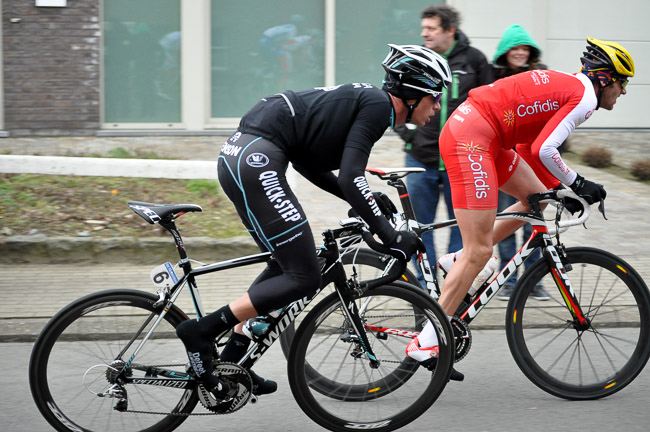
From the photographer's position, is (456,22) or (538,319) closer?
(538,319)

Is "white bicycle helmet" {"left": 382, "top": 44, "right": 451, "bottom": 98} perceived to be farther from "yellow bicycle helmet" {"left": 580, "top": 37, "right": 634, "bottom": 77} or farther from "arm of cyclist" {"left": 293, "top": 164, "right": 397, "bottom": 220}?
"yellow bicycle helmet" {"left": 580, "top": 37, "right": 634, "bottom": 77}

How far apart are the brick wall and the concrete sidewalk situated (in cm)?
45

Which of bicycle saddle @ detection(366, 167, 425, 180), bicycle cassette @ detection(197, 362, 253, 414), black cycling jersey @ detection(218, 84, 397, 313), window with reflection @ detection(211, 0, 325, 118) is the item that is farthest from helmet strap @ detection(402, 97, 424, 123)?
window with reflection @ detection(211, 0, 325, 118)

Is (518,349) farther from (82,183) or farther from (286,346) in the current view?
(82,183)

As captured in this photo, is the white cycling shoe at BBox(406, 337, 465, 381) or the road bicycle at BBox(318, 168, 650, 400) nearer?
the white cycling shoe at BBox(406, 337, 465, 381)

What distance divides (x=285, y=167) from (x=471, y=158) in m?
1.20

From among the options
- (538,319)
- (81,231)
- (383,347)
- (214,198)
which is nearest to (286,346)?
(383,347)

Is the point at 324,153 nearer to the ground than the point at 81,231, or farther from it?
farther from it

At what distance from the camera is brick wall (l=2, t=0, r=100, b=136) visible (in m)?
11.7

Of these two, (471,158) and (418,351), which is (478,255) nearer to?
(471,158)

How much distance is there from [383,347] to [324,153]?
103 centimetres

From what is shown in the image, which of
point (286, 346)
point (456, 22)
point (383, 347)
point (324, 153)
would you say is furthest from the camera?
point (456, 22)

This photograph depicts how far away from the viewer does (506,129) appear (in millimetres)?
4531

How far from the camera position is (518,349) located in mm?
4457
